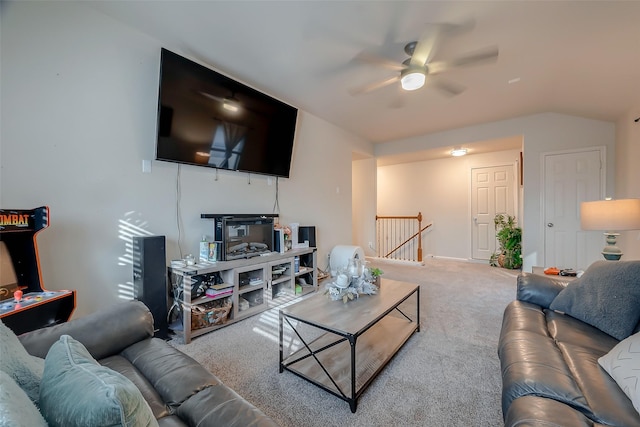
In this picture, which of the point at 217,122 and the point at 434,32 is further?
the point at 217,122

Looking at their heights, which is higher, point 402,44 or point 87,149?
point 402,44

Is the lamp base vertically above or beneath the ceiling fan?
beneath

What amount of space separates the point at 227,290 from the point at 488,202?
5361 mm

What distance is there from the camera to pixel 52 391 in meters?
0.59

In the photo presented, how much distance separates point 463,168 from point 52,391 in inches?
254

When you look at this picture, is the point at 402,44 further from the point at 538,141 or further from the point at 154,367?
the point at 538,141

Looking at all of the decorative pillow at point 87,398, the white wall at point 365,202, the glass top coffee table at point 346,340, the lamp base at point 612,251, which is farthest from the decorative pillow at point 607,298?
the white wall at point 365,202

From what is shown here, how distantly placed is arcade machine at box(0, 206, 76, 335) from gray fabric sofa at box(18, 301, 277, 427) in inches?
13.7

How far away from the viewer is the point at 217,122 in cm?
264

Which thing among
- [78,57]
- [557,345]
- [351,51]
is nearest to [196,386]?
[557,345]

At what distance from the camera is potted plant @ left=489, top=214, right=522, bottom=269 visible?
15.7 ft

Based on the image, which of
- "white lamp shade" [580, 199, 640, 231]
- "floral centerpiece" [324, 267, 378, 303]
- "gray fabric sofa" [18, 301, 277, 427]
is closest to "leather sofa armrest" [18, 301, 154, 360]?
"gray fabric sofa" [18, 301, 277, 427]

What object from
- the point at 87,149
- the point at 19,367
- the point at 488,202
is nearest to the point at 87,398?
the point at 19,367

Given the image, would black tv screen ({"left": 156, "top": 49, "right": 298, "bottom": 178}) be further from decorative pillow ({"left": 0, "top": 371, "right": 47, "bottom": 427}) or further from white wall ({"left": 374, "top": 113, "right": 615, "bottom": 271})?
white wall ({"left": 374, "top": 113, "right": 615, "bottom": 271})
